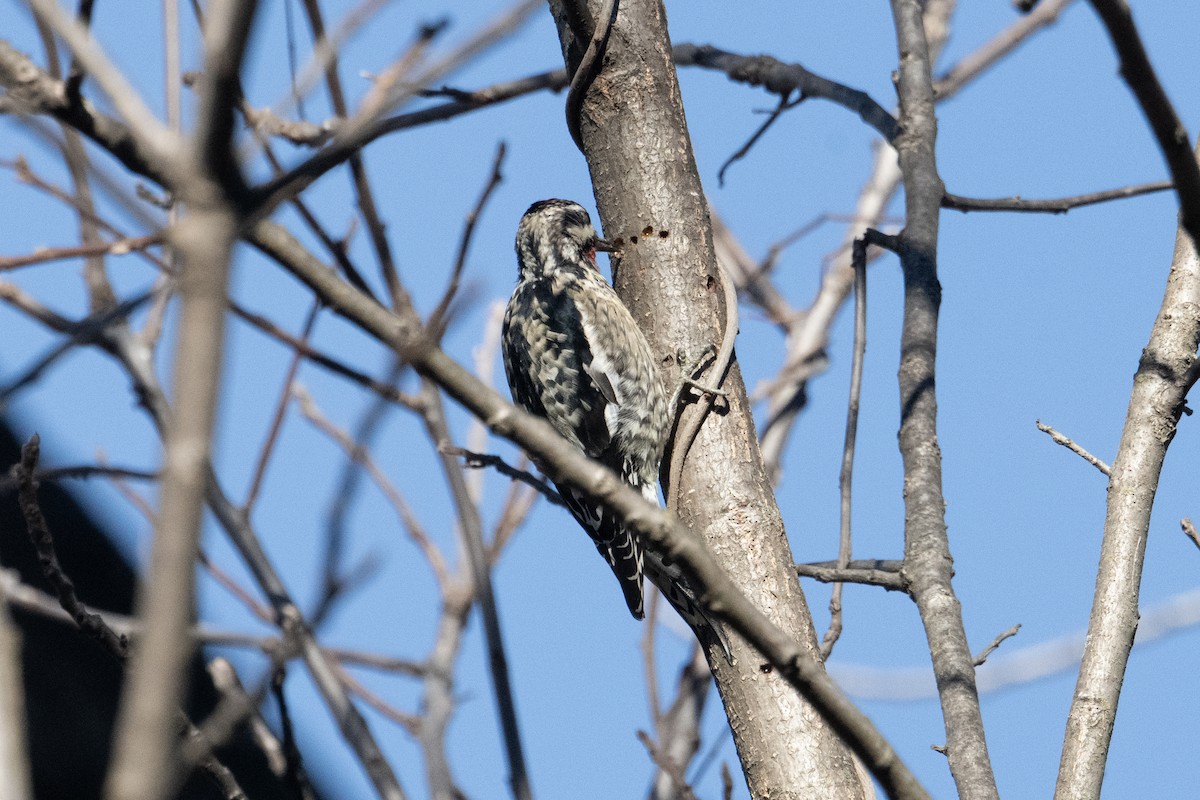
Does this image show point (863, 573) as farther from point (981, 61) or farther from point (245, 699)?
point (981, 61)

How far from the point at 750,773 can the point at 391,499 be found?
62.4 inches

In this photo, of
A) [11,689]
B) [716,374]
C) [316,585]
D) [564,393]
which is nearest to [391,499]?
[564,393]

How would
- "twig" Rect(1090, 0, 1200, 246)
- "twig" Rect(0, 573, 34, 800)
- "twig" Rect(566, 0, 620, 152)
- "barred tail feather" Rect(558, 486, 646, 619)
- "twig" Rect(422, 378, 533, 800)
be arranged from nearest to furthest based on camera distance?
"twig" Rect(0, 573, 34, 800), "twig" Rect(1090, 0, 1200, 246), "twig" Rect(422, 378, 533, 800), "twig" Rect(566, 0, 620, 152), "barred tail feather" Rect(558, 486, 646, 619)

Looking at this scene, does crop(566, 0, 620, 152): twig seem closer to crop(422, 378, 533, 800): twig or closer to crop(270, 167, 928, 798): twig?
crop(422, 378, 533, 800): twig

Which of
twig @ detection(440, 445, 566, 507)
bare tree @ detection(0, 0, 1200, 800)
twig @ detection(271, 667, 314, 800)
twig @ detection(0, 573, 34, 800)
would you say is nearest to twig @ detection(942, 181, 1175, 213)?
bare tree @ detection(0, 0, 1200, 800)

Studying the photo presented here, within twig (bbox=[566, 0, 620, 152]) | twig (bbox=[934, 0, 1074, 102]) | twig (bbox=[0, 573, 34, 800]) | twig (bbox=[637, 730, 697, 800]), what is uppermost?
twig (bbox=[934, 0, 1074, 102])

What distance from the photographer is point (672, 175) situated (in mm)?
2703

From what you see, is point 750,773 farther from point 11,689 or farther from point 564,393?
point 564,393

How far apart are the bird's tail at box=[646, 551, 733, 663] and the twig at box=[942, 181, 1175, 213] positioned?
1.12 metres

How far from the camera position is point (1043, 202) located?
296 cm

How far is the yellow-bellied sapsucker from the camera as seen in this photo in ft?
11.4

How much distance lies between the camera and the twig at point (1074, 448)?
7.66 feet

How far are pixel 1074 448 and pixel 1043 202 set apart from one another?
79 centimetres

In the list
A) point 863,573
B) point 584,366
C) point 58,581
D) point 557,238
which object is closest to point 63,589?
point 58,581
